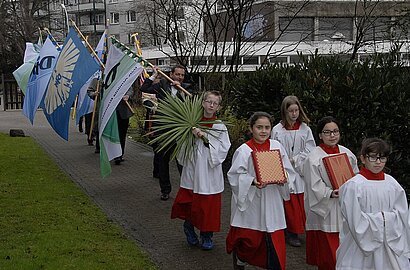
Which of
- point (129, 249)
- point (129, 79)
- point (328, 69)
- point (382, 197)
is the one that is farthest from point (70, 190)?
point (382, 197)

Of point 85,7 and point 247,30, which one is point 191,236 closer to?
point 247,30

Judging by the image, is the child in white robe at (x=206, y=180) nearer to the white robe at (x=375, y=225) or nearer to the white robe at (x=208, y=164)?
the white robe at (x=208, y=164)

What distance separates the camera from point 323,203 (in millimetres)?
5770

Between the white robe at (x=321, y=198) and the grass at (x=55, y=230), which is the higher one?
the white robe at (x=321, y=198)

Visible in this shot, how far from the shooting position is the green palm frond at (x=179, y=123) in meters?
6.97

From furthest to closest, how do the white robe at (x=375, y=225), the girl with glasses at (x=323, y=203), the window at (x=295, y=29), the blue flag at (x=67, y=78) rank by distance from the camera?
the window at (x=295, y=29) → the blue flag at (x=67, y=78) → the girl with glasses at (x=323, y=203) → the white robe at (x=375, y=225)

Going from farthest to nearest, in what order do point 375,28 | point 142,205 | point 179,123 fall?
point 375,28
point 142,205
point 179,123

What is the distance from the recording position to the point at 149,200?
9805 millimetres

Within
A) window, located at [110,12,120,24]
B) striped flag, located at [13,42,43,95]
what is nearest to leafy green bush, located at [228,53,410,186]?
striped flag, located at [13,42,43,95]

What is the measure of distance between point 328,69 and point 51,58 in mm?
6886

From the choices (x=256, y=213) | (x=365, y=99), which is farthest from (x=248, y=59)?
(x=256, y=213)

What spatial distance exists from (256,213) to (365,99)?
348cm

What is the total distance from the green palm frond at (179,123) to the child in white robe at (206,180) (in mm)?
72

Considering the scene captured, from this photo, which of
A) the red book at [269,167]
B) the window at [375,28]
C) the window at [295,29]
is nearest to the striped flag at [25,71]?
the window at [295,29]
